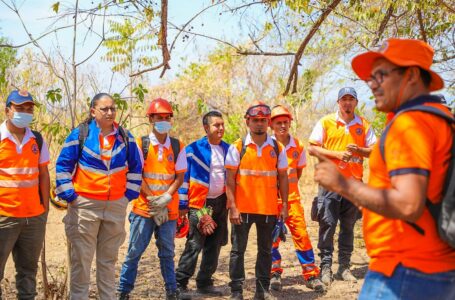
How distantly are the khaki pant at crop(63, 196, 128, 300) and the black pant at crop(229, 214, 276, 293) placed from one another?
4.24ft

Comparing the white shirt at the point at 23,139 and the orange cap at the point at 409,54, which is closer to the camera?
the orange cap at the point at 409,54

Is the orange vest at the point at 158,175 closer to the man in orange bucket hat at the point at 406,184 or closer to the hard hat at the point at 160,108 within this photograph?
the hard hat at the point at 160,108

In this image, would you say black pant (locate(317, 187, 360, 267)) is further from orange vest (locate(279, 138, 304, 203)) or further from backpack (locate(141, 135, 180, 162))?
backpack (locate(141, 135, 180, 162))

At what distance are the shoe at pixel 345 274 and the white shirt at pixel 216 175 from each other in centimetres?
182

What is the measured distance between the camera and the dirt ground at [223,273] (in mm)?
6746

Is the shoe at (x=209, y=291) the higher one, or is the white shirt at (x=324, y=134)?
the white shirt at (x=324, y=134)

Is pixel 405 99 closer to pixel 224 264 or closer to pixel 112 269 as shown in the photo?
pixel 112 269

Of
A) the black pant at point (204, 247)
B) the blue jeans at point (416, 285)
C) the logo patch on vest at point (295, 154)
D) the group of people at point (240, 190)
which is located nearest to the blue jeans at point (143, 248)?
the group of people at point (240, 190)

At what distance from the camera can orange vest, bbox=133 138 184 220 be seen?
6.11 m

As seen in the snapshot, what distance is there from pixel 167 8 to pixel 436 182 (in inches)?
164

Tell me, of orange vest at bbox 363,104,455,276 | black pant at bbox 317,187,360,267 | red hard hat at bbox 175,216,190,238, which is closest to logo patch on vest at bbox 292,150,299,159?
black pant at bbox 317,187,360,267

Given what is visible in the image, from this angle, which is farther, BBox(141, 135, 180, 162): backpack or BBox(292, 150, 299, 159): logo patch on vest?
BBox(292, 150, 299, 159): logo patch on vest

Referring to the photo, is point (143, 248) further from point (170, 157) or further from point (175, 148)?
point (175, 148)

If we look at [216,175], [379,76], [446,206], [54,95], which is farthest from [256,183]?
[446,206]
